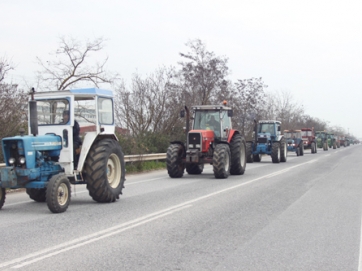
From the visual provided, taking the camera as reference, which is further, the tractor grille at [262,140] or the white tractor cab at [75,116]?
the tractor grille at [262,140]

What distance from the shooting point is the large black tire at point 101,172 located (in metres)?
10.6

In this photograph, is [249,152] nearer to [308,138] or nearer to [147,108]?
[147,108]

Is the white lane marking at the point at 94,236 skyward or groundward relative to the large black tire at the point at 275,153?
groundward

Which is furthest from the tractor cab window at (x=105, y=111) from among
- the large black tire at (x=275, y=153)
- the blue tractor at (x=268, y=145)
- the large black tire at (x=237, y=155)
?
the large black tire at (x=275, y=153)

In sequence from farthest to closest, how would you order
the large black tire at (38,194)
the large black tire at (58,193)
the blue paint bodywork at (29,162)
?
the large black tire at (38,194) < the blue paint bodywork at (29,162) < the large black tire at (58,193)

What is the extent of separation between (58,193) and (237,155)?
A: 9958 millimetres

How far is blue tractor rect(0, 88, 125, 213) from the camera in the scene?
951 cm

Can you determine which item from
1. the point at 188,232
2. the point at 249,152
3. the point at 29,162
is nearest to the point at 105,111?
the point at 29,162

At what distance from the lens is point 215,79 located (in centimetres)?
3616

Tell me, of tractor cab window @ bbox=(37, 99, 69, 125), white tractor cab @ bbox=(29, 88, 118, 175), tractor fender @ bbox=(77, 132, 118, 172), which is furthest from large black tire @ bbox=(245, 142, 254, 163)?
tractor cab window @ bbox=(37, 99, 69, 125)

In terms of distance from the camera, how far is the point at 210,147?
709 inches

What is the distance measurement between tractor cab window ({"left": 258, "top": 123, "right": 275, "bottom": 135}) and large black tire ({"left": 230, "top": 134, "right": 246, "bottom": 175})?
1196cm

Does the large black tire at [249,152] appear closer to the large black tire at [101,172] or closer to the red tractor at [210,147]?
the red tractor at [210,147]

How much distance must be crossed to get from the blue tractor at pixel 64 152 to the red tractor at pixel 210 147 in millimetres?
5931
